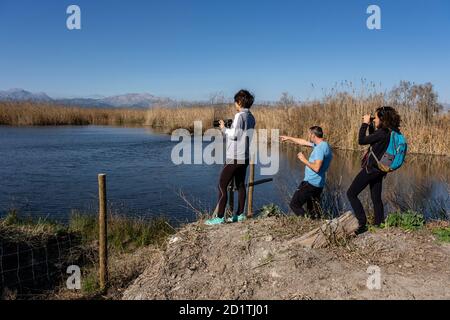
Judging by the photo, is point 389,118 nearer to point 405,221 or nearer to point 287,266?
point 405,221

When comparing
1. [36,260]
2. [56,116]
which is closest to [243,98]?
[36,260]

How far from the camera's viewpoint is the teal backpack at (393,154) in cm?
455

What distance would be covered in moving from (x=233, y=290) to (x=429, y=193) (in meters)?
7.94

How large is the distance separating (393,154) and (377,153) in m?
0.17

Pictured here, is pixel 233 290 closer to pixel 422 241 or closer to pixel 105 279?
pixel 105 279

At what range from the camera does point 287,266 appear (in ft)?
13.2

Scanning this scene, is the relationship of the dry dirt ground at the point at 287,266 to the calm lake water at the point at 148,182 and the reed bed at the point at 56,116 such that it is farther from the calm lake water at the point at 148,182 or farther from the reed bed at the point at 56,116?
the reed bed at the point at 56,116

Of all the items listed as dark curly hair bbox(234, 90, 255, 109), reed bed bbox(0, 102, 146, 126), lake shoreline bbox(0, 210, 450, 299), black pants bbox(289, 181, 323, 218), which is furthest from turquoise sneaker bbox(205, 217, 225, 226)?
reed bed bbox(0, 102, 146, 126)

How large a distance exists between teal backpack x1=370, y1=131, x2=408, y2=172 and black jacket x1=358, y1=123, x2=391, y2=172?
0.15 feet

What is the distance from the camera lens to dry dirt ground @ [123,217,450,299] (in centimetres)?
369

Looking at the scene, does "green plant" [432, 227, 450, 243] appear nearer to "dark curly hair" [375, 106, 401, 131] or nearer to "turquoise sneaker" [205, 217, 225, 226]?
"dark curly hair" [375, 106, 401, 131]

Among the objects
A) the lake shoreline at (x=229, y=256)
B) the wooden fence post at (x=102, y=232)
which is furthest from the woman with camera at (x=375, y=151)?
the wooden fence post at (x=102, y=232)
